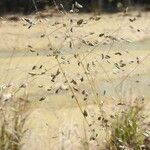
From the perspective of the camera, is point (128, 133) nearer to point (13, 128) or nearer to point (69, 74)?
point (13, 128)

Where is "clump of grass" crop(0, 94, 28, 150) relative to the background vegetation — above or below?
above

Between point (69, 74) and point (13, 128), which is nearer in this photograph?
point (13, 128)

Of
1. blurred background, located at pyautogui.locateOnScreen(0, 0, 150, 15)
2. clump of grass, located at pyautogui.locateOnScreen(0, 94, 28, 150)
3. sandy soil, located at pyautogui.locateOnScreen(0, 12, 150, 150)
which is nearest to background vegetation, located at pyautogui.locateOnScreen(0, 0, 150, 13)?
blurred background, located at pyautogui.locateOnScreen(0, 0, 150, 15)

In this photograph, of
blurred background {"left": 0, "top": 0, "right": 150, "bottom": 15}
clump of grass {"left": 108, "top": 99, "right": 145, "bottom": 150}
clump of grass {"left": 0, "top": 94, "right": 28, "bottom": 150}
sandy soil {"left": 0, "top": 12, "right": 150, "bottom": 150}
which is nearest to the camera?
clump of grass {"left": 0, "top": 94, "right": 28, "bottom": 150}

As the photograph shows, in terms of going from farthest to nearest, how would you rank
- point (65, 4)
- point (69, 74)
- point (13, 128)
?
1. point (65, 4)
2. point (69, 74)
3. point (13, 128)

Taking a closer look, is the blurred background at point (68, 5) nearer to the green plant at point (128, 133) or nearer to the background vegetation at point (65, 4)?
the background vegetation at point (65, 4)

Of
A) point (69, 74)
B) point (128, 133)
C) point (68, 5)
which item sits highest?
point (128, 133)

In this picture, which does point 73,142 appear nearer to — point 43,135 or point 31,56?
point 43,135

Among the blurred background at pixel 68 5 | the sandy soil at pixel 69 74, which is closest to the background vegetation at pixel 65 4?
the blurred background at pixel 68 5

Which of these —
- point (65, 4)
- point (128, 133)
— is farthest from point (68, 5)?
point (128, 133)

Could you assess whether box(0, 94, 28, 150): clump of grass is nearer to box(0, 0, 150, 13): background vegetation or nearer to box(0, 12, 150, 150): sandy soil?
box(0, 12, 150, 150): sandy soil
